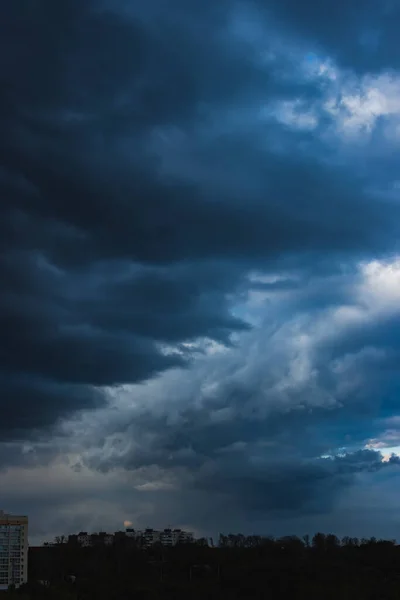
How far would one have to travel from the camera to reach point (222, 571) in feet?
432

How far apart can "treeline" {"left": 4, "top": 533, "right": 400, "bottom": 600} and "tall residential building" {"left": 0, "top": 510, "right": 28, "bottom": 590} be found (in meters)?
3.78

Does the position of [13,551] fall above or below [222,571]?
above

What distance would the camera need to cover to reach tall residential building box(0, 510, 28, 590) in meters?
150

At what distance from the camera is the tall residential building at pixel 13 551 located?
150 meters

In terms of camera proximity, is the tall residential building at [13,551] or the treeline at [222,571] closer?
the treeline at [222,571]

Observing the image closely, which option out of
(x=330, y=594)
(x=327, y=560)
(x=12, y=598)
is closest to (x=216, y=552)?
(x=327, y=560)

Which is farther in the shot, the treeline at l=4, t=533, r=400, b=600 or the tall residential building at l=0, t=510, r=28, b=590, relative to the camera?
the tall residential building at l=0, t=510, r=28, b=590

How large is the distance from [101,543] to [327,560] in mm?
71636

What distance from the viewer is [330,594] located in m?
101

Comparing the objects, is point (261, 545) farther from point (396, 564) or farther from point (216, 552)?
point (396, 564)

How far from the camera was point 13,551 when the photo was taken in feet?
507

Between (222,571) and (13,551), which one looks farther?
(13,551)

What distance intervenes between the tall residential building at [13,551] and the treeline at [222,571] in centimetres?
378

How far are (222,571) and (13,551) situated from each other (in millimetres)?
46403
